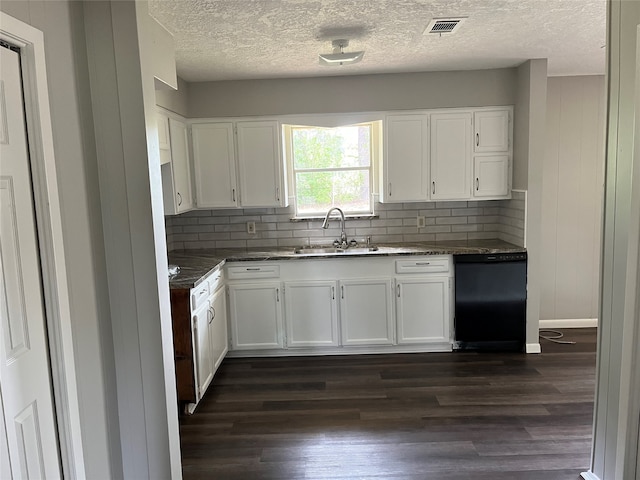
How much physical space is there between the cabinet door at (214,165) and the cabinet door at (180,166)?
0.33 feet

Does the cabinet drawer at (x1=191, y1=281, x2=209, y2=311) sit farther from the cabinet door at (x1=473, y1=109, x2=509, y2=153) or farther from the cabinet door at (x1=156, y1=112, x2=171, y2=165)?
the cabinet door at (x1=473, y1=109, x2=509, y2=153)

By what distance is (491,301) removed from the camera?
3.92 m

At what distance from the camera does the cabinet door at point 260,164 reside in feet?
13.5

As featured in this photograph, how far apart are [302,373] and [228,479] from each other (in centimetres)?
136

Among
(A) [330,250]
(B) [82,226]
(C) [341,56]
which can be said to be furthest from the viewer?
(A) [330,250]

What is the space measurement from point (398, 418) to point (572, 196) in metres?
2.87

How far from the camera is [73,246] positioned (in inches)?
68.2

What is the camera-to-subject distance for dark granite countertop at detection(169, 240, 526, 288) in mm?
3696

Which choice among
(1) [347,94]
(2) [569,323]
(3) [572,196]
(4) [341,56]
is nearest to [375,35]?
(4) [341,56]

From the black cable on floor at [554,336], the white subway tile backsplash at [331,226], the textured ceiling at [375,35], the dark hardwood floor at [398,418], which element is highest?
the textured ceiling at [375,35]

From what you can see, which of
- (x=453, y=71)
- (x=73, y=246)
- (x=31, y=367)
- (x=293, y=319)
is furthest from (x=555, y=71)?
(x=31, y=367)

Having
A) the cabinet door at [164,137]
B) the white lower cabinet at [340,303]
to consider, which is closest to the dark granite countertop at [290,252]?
the white lower cabinet at [340,303]

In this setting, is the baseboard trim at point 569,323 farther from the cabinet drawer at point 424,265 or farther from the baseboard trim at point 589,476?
the baseboard trim at point 589,476

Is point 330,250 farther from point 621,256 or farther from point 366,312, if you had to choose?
point 621,256
